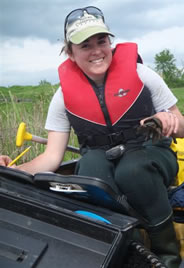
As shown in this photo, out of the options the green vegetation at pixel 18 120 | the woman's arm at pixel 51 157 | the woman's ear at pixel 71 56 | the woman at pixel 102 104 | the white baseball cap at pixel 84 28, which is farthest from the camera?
the green vegetation at pixel 18 120

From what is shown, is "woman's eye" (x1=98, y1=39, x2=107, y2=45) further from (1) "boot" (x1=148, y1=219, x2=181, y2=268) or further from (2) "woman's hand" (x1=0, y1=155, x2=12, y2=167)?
(1) "boot" (x1=148, y1=219, x2=181, y2=268)

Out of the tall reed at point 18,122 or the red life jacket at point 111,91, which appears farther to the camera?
the tall reed at point 18,122

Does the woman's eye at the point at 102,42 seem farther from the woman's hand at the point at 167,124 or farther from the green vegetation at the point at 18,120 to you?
the green vegetation at the point at 18,120

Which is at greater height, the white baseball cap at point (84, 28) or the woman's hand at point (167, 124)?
the white baseball cap at point (84, 28)

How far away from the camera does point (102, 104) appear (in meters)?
2.19

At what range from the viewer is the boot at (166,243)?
5.80ft

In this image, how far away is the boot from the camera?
177cm

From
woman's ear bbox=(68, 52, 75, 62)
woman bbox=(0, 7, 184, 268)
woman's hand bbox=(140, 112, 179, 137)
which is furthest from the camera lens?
woman's ear bbox=(68, 52, 75, 62)

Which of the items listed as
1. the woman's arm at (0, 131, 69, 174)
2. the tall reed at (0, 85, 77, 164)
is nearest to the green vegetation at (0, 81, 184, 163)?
the tall reed at (0, 85, 77, 164)

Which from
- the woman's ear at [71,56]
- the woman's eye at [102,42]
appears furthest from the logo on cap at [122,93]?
the woman's ear at [71,56]

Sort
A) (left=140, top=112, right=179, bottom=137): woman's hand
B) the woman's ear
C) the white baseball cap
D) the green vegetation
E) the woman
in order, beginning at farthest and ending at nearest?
the green vegetation < the woman's ear < the white baseball cap < the woman < (left=140, top=112, right=179, bottom=137): woman's hand

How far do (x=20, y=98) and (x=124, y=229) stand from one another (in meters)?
4.40

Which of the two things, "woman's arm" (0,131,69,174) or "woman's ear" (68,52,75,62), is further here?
"woman's ear" (68,52,75,62)

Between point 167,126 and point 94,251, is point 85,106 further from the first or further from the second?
point 94,251
